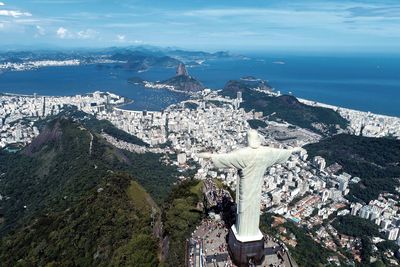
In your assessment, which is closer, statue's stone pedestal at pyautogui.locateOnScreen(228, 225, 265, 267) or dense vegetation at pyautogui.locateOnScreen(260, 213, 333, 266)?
statue's stone pedestal at pyautogui.locateOnScreen(228, 225, 265, 267)

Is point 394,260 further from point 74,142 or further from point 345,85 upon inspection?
point 345,85

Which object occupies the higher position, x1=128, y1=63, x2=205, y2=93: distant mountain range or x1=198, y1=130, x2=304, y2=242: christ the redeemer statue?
x1=198, y1=130, x2=304, y2=242: christ the redeemer statue

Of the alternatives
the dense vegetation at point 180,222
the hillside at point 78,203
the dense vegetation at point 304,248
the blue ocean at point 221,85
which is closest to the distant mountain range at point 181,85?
the blue ocean at point 221,85

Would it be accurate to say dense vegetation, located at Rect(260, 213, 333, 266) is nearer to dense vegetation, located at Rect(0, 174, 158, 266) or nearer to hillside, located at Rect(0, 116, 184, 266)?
dense vegetation, located at Rect(0, 174, 158, 266)

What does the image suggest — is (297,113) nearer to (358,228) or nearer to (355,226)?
(355,226)

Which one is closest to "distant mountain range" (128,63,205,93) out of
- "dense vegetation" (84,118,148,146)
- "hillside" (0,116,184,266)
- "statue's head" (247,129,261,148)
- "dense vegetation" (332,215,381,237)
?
"dense vegetation" (84,118,148,146)

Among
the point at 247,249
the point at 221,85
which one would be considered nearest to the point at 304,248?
the point at 247,249
